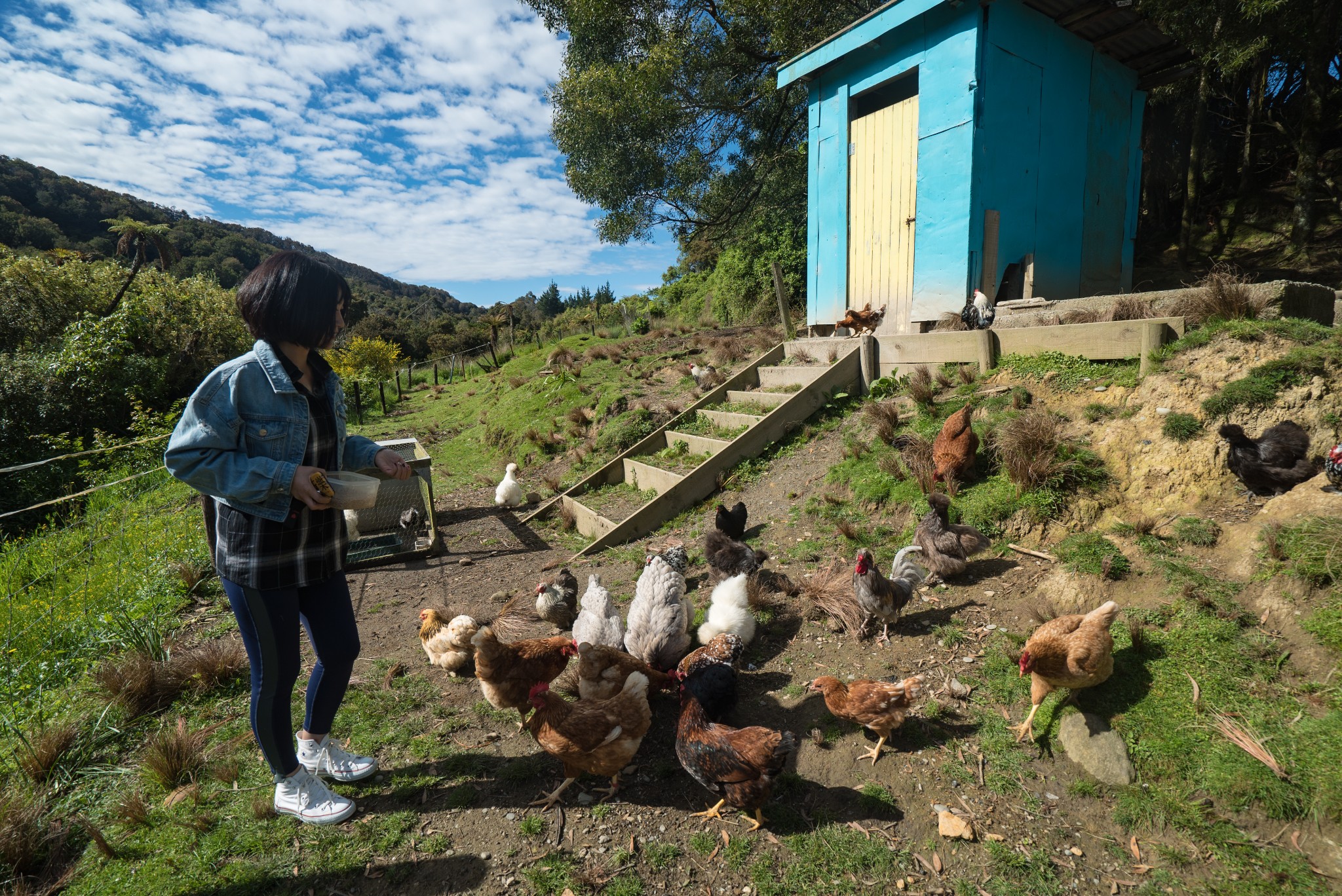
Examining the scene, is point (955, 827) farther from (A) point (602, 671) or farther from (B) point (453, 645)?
(B) point (453, 645)

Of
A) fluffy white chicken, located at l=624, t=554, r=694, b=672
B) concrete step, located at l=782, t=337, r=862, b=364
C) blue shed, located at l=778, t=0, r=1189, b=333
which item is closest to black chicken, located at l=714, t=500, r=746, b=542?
fluffy white chicken, located at l=624, t=554, r=694, b=672

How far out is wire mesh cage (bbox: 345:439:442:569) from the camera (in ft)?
22.4

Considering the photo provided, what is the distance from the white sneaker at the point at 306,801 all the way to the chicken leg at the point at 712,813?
1791 millimetres

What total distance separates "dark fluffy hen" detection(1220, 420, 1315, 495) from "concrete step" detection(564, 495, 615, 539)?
539cm

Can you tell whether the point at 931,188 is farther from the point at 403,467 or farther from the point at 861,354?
the point at 403,467

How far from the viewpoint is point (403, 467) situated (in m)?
2.55

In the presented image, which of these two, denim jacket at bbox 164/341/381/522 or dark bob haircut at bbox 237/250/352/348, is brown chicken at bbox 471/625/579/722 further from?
dark bob haircut at bbox 237/250/352/348

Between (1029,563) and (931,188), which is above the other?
(931,188)

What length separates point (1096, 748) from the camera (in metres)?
2.75

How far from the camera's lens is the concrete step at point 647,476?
23.3ft

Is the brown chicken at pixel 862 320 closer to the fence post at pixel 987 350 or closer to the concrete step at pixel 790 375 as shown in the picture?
the concrete step at pixel 790 375

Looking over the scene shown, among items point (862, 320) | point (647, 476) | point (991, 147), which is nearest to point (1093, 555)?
point (647, 476)

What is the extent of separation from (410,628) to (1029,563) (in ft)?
17.3

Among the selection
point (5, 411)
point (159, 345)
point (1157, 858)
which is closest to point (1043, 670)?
point (1157, 858)
